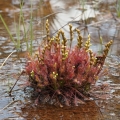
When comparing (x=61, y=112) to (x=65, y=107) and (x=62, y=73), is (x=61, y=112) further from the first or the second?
(x=62, y=73)

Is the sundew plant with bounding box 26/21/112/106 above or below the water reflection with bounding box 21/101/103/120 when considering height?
above

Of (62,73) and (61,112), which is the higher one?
(62,73)

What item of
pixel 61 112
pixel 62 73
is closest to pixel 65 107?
pixel 61 112

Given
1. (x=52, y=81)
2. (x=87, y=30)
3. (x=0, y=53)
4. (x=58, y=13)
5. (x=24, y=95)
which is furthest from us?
(x=58, y=13)

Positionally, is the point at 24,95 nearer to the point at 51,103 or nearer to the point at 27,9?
the point at 51,103

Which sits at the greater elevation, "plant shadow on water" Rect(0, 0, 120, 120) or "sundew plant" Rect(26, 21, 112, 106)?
"sundew plant" Rect(26, 21, 112, 106)

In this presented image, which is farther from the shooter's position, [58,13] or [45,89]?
[58,13]

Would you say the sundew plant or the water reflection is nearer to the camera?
the water reflection

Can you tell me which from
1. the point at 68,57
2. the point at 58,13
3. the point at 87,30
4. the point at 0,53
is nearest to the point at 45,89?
the point at 68,57

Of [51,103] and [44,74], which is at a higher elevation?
[44,74]
